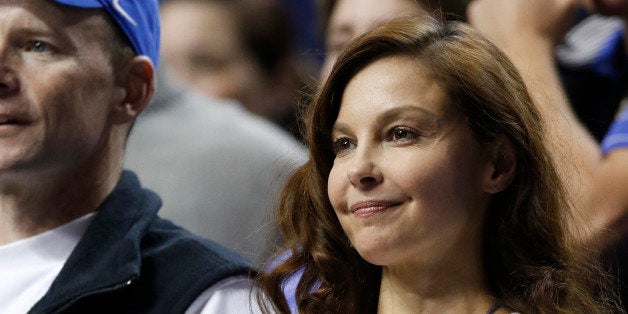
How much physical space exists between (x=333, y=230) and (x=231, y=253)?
15.2 inches

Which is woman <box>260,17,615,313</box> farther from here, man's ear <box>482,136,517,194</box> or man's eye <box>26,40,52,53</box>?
man's eye <box>26,40,52,53</box>

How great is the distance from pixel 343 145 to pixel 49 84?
64 centimetres

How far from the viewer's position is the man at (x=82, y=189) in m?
2.56

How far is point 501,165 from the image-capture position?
2.27 m

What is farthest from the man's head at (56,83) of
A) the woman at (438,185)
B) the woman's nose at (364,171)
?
the woman's nose at (364,171)

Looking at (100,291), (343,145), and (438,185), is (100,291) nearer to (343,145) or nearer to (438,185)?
A: (343,145)

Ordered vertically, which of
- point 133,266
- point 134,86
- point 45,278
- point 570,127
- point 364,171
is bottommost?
point 45,278

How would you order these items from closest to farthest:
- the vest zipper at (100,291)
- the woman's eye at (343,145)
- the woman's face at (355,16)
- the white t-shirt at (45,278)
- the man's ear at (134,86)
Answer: the woman's eye at (343,145), the vest zipper at (100,291), the white t-shirt at (45,278), the man's ear at (134,86), the woman's face at (355,16)

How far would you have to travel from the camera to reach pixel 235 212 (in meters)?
3.74

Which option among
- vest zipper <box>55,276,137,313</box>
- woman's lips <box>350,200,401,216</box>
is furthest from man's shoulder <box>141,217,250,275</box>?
woman's lips <box>350,200,401,216</box>

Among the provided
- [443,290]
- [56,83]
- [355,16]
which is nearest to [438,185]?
[443,290]

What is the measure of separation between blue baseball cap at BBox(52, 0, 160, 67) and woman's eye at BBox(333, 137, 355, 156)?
2.05 ft

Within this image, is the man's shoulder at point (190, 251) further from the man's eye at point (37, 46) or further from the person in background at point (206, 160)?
the person in background at point (206, 160)

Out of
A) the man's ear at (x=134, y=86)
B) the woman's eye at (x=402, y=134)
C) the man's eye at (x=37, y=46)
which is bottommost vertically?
the man's ear at (x=134, y=86)
